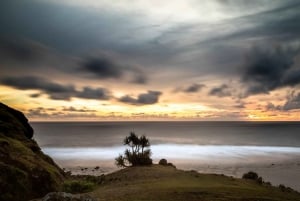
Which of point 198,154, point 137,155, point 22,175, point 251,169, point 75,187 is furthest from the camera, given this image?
point 198,154

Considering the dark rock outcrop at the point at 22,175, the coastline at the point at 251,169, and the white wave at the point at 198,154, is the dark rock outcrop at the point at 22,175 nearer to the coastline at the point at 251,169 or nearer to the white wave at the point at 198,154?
the coastline at the point at 251,169

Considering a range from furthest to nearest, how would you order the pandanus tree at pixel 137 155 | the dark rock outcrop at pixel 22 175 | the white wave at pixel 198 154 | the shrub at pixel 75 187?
the white wave at pixel 198 154 → the pandanus tree at pixel 137 155 → the shrub at pixel 75 187 → the dark rock outcrop at pixel 22 175

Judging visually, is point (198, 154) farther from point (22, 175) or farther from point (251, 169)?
point (22, 175)

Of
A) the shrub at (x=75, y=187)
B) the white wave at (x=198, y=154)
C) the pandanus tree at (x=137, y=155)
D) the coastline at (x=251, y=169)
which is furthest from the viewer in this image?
the white wave at (x=198, y=154)

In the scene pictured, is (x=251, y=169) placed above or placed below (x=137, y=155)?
below

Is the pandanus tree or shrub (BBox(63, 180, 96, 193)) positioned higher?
the pandanus tree

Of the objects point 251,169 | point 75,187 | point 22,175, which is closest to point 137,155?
point 75,187

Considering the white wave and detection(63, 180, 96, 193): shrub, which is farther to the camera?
the white wave

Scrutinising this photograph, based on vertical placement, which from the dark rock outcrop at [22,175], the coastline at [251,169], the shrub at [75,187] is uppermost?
the dark rock outcrop at [22,175]

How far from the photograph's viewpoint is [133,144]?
192 ft

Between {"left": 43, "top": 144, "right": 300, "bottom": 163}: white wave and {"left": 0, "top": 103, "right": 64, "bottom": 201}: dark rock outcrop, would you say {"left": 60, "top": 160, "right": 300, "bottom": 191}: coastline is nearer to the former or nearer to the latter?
{"left": 43, "top": 144, "right": 300, "bottom": 163}: white wave

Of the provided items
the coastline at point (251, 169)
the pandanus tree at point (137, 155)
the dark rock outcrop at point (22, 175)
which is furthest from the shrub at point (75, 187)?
the coastline at point (251, 169)

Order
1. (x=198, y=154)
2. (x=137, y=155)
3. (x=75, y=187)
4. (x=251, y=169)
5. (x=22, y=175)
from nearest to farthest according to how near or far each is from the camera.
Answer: (x=22, y=175) < (x=75, y=187) < (x=137, y=155) < (x=251, y=169) < (x=198, y=154)

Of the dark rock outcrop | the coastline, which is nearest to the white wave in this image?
the coastline
